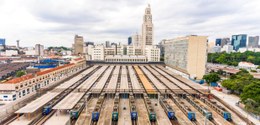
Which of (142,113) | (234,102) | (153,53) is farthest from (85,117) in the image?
(153,53)

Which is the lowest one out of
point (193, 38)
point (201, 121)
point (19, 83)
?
point (201, 121)

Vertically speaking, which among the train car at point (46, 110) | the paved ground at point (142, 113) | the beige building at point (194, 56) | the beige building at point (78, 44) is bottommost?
the paved ground at point (142, 113)

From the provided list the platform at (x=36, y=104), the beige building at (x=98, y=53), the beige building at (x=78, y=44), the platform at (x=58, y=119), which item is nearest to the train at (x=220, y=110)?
the platform at (x=58, y=119)

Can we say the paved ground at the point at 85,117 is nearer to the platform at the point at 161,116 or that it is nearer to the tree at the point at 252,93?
the platform at the point at 161,116

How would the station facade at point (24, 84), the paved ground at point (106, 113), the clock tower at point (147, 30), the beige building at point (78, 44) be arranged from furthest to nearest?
the beige building at point (78, 44)
the clock tower at point (147, 30)
the station facade at point (24, 84)
the paved ground at point (106, 113)

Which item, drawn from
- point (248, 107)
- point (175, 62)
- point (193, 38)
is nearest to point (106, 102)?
point (248, 107)

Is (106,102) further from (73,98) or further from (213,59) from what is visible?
(213,59)

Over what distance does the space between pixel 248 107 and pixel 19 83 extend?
51379 mm

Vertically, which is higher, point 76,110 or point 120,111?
point 76,110

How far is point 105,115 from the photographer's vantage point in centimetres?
2831

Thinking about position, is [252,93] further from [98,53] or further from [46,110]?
[98,53]

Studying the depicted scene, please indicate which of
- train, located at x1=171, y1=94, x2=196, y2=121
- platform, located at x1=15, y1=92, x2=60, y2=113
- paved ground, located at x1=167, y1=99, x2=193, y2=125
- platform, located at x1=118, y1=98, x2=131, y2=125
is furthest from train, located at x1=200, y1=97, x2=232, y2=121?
platform, located at x1=15, y1=92, x2=60, y2=113

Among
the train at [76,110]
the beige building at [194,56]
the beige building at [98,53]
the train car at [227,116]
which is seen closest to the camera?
the train at [76,110]

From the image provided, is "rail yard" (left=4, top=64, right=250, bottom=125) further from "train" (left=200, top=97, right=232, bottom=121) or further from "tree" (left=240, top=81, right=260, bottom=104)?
"tree" (left=240, top=81, right=260, bottom=104)
